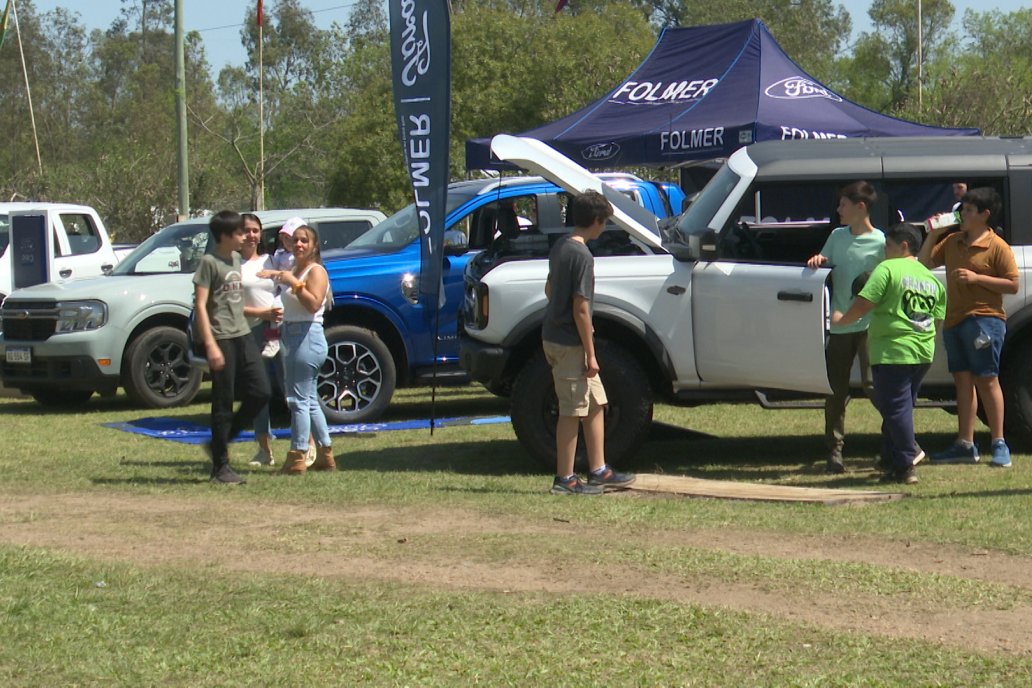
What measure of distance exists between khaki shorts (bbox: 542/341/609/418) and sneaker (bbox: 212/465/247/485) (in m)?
2.15

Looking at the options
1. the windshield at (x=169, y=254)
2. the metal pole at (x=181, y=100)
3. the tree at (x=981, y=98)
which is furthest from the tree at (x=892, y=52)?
the windshield at (x=169, y=254)

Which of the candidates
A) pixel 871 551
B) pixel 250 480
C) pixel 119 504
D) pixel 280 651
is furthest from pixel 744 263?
pixel 280 651

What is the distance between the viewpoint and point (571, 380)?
8352 millimetres

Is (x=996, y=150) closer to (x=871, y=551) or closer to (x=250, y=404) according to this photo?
(x=871, y=551)

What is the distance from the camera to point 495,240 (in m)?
Answer: 12.4

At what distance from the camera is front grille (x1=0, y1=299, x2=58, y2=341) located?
1343 centimetres

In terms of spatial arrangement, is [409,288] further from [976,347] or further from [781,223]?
[976,347]

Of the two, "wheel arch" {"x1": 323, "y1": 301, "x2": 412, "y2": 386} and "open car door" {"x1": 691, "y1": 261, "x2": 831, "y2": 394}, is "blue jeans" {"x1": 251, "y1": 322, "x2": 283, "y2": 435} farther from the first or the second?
"open car door" {"x1": 691, "y1": 261, "x2": 831, "y2": 394}

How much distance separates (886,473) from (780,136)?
5.96 m

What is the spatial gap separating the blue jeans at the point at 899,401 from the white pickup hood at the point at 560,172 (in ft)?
5.64

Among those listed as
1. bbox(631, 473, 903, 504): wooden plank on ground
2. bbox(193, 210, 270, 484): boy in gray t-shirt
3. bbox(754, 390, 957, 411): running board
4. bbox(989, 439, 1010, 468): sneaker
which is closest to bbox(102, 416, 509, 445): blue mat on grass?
bbox(193, 210, 270, 484): boy in gray t-shirt

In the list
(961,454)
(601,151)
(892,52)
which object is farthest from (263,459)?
(892,52)

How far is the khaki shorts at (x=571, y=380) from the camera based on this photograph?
27.4 feet

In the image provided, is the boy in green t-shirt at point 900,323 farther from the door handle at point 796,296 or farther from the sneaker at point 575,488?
the sneaker at point 575,488
